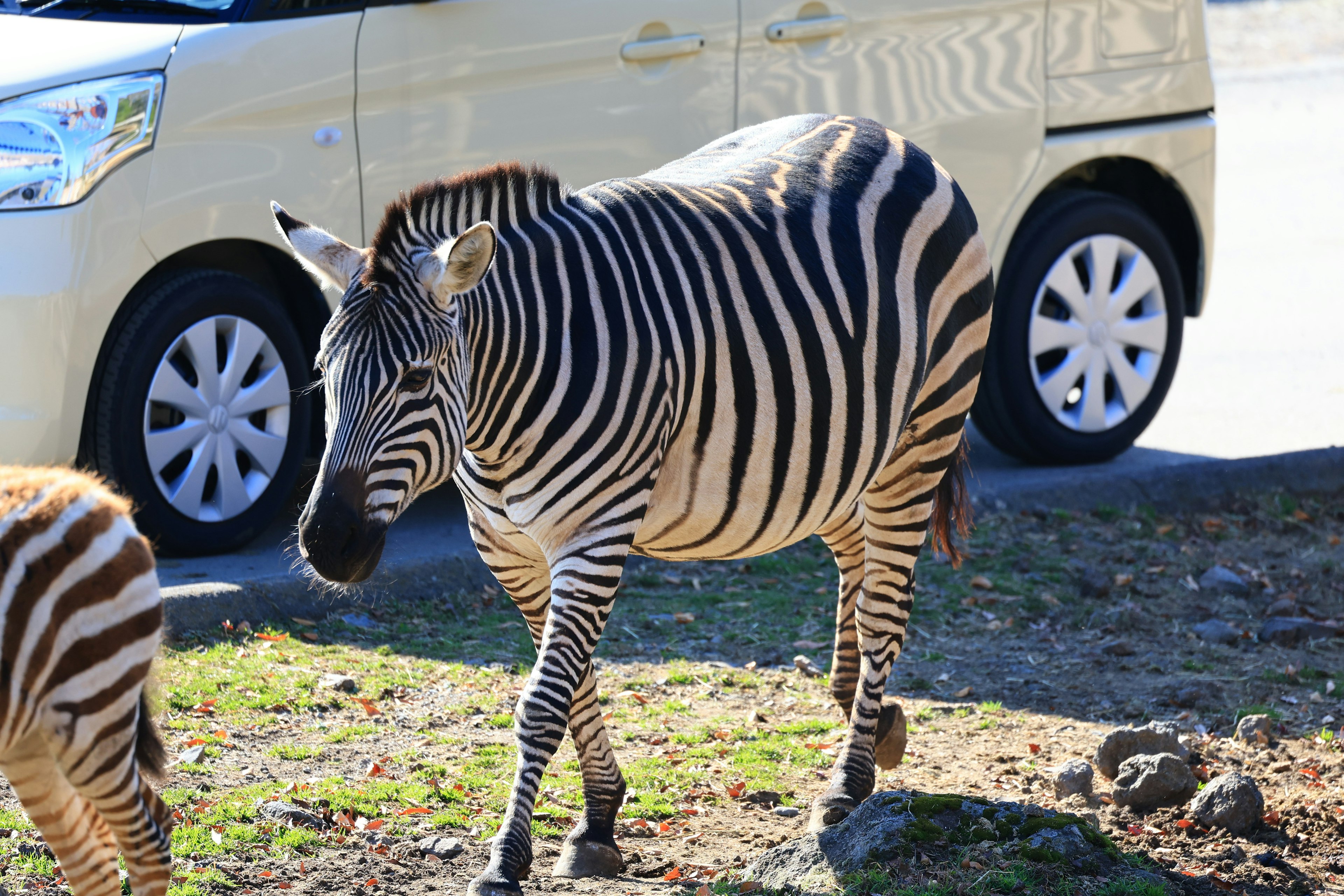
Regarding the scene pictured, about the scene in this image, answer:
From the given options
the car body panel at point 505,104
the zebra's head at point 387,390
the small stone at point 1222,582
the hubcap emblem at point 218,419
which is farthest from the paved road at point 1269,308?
the zebra's head at point 387,390

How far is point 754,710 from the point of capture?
540cm

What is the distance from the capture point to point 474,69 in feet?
20.8

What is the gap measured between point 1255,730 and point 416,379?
3.19 m

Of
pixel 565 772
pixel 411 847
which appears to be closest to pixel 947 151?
pixel 565 772

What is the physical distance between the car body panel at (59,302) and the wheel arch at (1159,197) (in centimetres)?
450

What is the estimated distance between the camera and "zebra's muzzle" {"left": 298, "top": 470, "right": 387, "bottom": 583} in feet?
11.3

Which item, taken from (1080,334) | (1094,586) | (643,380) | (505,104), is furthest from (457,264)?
(1080,334)

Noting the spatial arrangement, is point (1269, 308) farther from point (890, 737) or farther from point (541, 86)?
point (890, 737)

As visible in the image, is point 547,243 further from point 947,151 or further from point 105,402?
point 947,151

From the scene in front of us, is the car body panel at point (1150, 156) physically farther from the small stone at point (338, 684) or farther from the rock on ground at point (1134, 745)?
the small stone at point (338, 684)

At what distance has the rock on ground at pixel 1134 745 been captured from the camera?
15.5 feet

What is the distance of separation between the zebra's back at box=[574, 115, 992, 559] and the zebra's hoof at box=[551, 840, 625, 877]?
826 millimetres

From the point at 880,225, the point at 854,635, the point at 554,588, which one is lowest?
the point at 854,635

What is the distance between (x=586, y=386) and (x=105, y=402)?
280 cm
